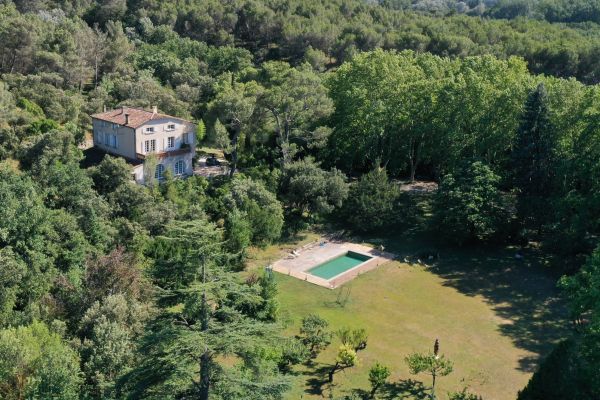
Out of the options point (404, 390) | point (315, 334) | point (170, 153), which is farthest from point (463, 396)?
point (170, 153)

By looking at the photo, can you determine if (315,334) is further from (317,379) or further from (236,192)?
(236,192)

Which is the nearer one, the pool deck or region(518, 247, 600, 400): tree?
region(518, 247, 600, 400): tree

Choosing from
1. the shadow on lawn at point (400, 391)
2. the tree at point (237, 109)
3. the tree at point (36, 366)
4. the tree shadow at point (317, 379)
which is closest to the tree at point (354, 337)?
the tree shadow at point (317, 379)

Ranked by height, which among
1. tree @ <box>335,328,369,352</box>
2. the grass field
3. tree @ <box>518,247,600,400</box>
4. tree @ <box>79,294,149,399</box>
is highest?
tree @ <box>518,247,600,400</box>

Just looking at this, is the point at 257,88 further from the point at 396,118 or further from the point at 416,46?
the point at 416,46

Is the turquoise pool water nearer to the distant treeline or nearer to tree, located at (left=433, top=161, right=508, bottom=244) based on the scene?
tree, located at (left=433, top=161, right=508, bottom=244)

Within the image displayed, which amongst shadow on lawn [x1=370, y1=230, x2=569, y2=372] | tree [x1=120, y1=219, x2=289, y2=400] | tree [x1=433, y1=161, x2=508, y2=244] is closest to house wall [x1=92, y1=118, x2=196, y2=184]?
shadow on lawn [x1=370, y1=230, x2=569, y2=372]
